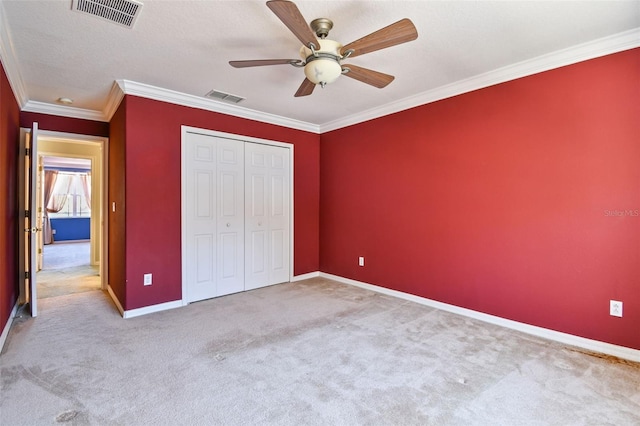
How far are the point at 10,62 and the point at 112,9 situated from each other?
143cm

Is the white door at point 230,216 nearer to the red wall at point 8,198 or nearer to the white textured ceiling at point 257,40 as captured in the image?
the white textured ceiling at point 257,40

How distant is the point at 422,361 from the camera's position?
236 cm

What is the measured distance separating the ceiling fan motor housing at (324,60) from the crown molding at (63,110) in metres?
3.59

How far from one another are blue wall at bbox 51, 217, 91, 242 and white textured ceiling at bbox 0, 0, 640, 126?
296 inches

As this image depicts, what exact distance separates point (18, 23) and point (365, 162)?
3.59m

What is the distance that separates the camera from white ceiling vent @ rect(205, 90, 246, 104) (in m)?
3.59

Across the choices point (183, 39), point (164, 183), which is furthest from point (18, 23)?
point (164, 183)

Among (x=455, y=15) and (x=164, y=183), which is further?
(x=164, y=183)

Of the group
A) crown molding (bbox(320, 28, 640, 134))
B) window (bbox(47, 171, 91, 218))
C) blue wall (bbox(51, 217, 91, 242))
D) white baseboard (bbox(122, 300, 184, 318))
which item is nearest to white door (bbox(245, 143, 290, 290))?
white baseboard (bbox(122, 300, 184, 318))

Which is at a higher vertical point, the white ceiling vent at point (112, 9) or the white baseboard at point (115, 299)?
the white ceiling vent at point (112, 9)

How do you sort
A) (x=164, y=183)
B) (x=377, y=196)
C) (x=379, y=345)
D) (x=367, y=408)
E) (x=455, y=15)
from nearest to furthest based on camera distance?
(x=367, y=408) → (x=455, y=15) → (x=379, y=345) → (x=164, y=183) → (x=377, y=196)

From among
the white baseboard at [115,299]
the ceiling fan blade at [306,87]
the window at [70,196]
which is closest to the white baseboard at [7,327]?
the white baseboard at [115,299]

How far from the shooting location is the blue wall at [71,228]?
30.4 feet

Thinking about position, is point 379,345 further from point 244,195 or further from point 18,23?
point 18,23
